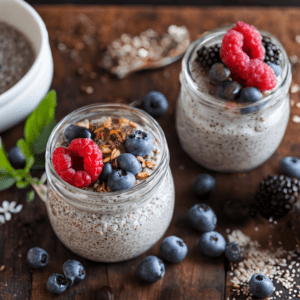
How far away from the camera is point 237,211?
1398mm

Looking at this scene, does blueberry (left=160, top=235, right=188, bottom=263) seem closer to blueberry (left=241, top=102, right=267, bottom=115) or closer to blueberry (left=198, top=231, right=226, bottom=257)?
blueberry (left=198, top=231, right=226, bottom=257)

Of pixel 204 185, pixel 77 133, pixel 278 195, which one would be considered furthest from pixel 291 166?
pixel 77 133

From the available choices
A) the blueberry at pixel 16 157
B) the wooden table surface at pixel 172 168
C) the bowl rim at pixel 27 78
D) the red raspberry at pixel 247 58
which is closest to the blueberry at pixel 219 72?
the red raspberry at pixel 247 58

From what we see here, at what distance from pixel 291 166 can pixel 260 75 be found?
0.40m

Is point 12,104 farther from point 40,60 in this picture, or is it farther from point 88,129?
point 88,129

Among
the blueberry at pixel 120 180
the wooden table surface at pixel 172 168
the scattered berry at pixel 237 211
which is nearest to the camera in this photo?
the blueberry at pixel 120 180

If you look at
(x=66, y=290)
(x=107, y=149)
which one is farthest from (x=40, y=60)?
(x=66, y=290)

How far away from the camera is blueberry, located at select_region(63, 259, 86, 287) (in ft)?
4.16

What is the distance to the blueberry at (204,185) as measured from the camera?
4.73ft

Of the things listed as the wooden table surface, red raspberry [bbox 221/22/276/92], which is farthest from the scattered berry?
red raspberry [bbox 221/22/276/92]

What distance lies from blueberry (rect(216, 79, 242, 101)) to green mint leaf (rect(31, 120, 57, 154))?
0.53m

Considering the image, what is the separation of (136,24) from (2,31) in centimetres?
57

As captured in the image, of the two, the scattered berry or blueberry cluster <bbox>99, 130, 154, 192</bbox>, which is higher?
blueberry cluster <bbox>99, 130, 154, 192</bbox>

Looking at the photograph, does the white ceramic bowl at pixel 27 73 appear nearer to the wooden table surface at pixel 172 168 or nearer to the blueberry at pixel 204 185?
the wooden table surface at pixel 172 168
